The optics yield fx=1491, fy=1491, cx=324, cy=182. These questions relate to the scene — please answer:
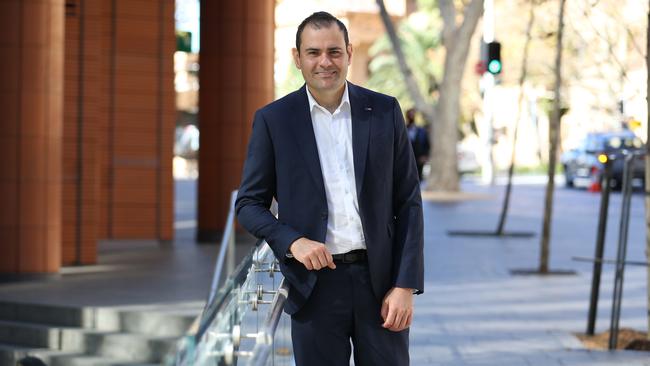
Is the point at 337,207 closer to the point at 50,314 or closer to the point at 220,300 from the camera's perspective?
A: the point at 220,300

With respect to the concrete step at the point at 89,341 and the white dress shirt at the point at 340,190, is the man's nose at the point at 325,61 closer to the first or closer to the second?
the white dress shirt at the point at 340,190

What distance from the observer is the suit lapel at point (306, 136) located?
4617 millimetres

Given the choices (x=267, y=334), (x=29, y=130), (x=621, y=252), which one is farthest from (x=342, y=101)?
(x=29, y=130)

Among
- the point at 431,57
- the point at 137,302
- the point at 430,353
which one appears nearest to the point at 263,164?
the point at 430,353

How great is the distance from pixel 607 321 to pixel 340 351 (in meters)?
7.89

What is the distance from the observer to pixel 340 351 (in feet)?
15.4

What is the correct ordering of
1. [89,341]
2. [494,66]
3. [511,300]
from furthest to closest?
[494,66] → [511,300] → [89,341]

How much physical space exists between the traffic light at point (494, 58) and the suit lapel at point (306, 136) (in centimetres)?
1958

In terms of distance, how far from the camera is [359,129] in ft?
15.3

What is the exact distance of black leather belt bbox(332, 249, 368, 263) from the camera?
4.62 m

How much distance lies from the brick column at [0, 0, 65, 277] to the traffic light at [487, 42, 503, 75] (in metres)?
11.1

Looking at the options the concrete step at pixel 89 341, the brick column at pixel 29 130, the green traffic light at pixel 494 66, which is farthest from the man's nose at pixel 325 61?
the green traffic light at pixel 494 66

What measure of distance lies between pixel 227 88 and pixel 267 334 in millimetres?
16176

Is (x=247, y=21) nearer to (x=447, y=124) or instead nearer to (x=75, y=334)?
(x=75, y=334)
